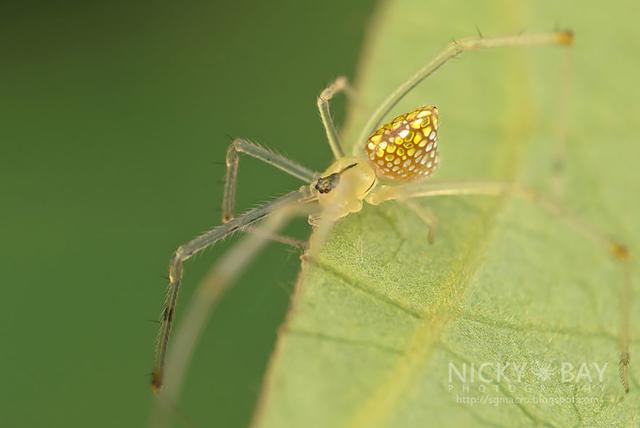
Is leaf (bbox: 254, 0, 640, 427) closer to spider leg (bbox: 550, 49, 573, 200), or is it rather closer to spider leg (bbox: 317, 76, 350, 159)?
spider leg (bbox: 550, 49, 573, 200)

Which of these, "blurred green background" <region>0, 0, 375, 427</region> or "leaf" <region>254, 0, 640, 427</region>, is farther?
"blurred green background" <region>0, 0, 375, 427</region>

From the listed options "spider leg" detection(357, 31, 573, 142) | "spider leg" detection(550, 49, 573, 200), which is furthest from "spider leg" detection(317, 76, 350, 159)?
"spider leg" detection(550, 49, 573, 200)

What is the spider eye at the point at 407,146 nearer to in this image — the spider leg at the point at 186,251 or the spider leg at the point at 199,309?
the spider leg at the point at 186,251

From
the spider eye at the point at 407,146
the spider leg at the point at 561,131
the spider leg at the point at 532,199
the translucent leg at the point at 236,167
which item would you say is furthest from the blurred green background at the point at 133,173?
the spider leg at the point at 561,131

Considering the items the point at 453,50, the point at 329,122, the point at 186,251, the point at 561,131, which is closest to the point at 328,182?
the point at 329,122


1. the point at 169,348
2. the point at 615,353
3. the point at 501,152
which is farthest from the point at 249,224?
the point at 615,353

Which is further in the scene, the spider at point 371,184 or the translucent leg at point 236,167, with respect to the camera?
the translucent leg at point 236,167

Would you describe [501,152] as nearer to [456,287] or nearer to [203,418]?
[456,287]
